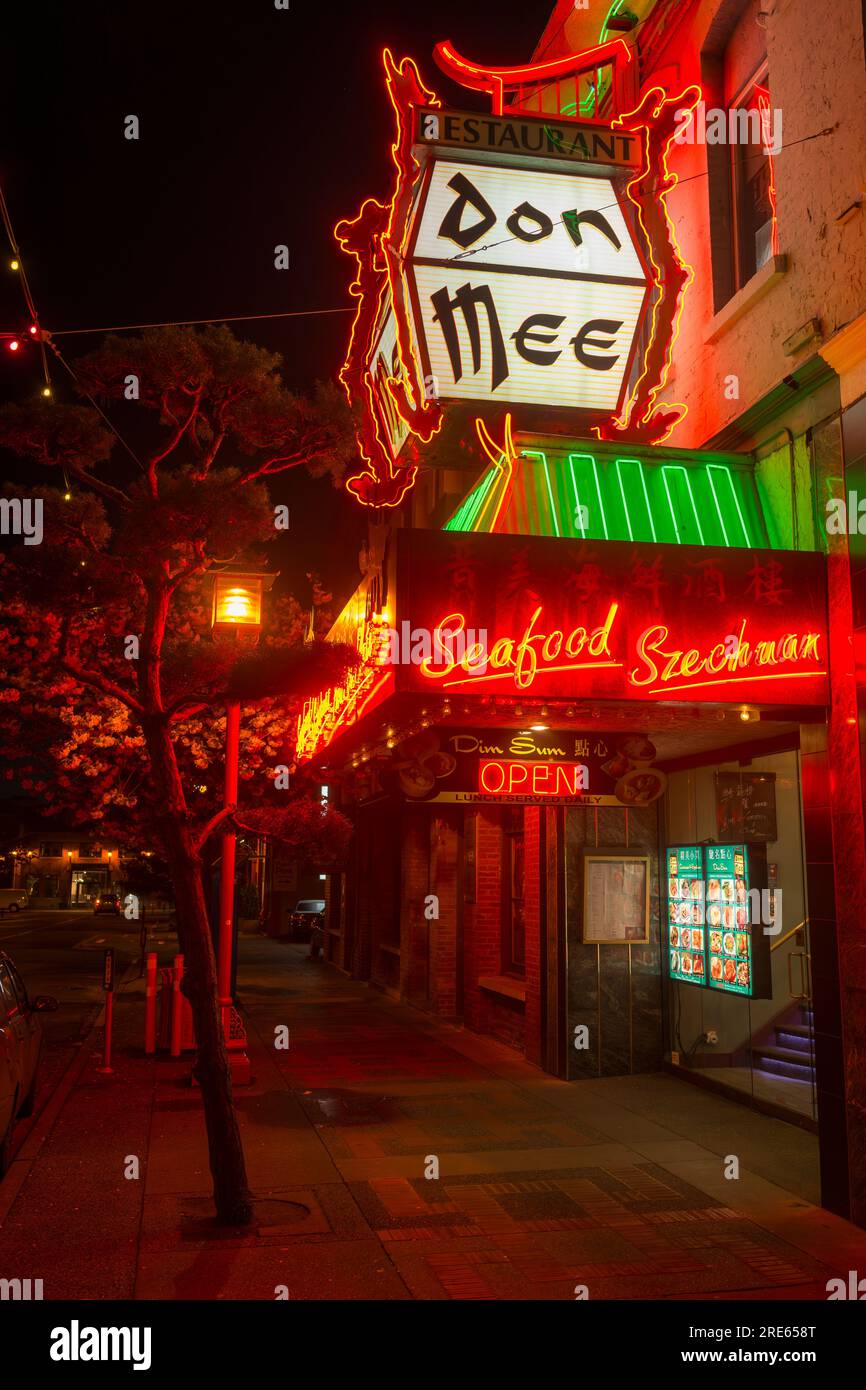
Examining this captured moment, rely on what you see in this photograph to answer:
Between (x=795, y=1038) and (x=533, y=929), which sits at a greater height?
(x=533, y=929)

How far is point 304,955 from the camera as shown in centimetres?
3216

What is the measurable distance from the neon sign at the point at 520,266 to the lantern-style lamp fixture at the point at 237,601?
4343mm

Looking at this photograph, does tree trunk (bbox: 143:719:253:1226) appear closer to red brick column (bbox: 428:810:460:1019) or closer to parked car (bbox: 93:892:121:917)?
red brick column (bbox: 428:810:460:1019)

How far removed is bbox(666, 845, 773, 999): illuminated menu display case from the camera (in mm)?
9672

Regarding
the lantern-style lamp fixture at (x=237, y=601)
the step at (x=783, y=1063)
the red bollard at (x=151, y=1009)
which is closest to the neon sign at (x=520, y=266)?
the lantern-style lamp fixture at (x=237, y=601)

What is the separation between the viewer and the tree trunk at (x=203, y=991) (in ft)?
22.9

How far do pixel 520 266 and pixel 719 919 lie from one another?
6.36 meters

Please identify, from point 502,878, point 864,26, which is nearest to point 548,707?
point 864,26

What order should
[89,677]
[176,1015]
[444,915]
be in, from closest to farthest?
[89,677]
[176,1015]
[444,915]

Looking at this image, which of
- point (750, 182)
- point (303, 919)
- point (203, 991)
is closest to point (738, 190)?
point (750, 182)

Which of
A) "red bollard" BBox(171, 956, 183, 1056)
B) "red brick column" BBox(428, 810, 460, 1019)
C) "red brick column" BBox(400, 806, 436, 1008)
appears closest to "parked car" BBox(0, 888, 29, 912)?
"red brick column" BBox(400, 806, 436, 1008)

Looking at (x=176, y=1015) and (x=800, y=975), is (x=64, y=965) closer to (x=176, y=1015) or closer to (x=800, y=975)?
(x=176, y=1015)

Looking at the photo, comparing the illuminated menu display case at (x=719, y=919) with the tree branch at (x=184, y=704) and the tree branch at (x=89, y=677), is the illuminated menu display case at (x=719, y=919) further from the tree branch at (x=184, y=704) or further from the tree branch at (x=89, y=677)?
the tree branch at (x=89, y=677)

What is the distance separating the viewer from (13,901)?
66312 millimetres
